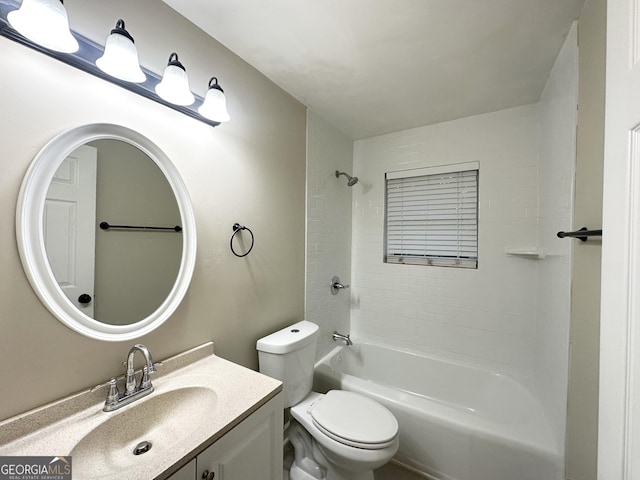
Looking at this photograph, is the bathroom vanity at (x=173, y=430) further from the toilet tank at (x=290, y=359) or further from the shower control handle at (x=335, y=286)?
the shower control handle at (x=335, y=286)

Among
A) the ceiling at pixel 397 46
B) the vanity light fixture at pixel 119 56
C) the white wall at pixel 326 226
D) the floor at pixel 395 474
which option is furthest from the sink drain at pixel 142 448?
the ceiling at pixel 397 46

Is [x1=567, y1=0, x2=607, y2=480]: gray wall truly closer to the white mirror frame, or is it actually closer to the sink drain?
the sink drain

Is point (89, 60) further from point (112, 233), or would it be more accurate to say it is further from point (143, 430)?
point (143, 430)

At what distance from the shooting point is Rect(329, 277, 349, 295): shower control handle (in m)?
2.22

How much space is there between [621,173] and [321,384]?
1878mm

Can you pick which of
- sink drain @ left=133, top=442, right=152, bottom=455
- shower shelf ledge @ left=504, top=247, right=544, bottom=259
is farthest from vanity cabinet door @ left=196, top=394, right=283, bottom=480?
shower shelf ledge @ left=504, top=247, right=544, bottom=259

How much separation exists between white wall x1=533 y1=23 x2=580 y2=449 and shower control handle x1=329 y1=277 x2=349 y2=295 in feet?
4.60

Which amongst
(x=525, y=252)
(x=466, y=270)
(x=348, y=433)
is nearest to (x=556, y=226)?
(x=525, y=252)

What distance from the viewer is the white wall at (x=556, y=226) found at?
3.84 feet

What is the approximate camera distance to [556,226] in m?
1.38

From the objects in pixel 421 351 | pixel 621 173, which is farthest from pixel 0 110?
pixel 421 351

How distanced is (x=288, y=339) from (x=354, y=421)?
54 centimetres

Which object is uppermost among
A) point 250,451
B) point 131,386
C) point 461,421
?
point 131,386

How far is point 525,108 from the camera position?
1813 mm
